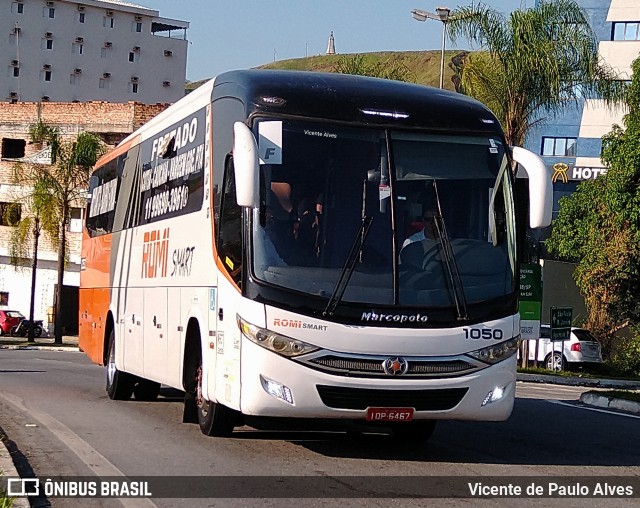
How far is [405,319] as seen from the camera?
998cm

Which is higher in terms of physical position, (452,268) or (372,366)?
(452,268)

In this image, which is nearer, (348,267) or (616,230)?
(348,267)

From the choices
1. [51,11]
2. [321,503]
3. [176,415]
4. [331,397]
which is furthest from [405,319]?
[51,11]

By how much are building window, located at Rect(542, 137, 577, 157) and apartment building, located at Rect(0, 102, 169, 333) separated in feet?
73.2

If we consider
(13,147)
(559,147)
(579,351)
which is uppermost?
(13,147)

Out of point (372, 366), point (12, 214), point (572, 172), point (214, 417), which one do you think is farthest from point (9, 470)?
point (12, 214)

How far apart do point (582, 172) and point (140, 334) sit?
40.7m

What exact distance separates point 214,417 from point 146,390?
5.55 meters

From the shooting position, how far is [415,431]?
475 inches

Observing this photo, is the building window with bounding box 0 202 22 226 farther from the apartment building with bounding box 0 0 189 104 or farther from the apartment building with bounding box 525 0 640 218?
the apartment building with bounding box 0 0 189 104

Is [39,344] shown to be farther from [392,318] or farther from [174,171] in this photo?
[392,318]

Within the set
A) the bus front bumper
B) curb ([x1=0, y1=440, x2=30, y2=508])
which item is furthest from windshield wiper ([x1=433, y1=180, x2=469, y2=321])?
curb ([x1=0, y1=440, x2=30, y2=508])

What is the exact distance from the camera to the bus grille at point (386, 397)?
9914 millimetres

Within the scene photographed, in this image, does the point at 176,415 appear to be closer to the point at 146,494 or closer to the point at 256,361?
the point at 256,361
